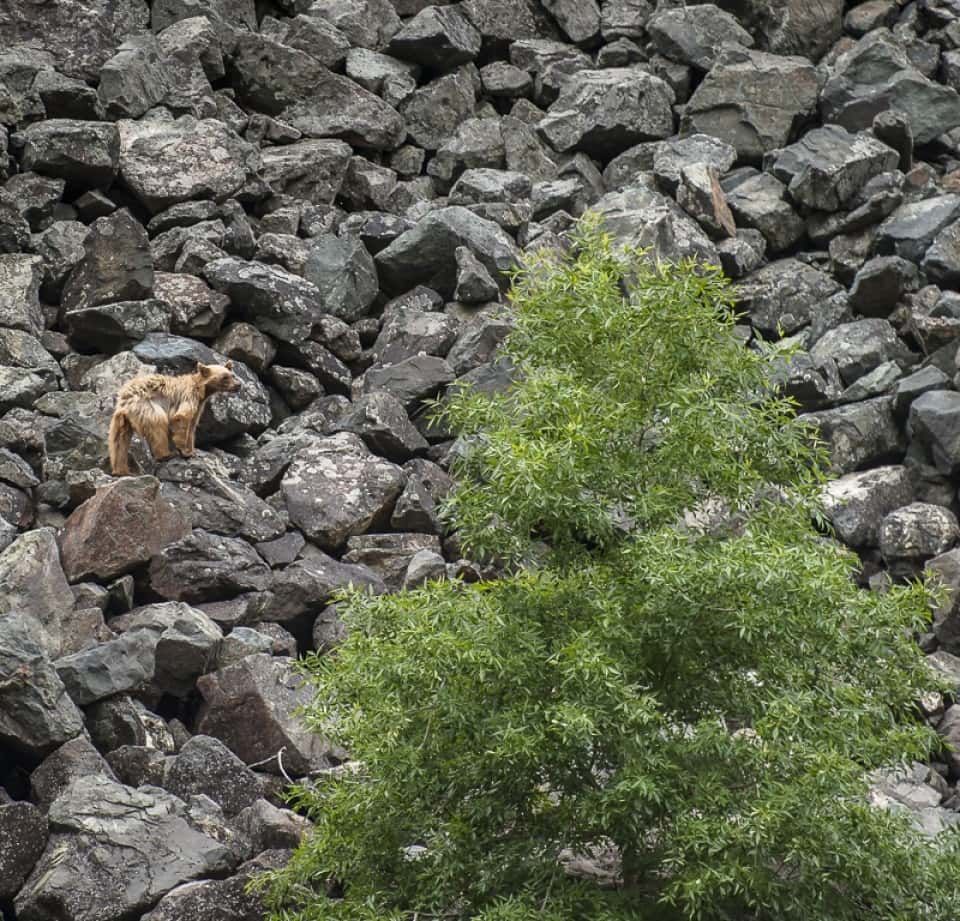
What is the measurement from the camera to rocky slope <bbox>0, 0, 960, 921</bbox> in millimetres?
18672

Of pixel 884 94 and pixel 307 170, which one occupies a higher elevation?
pixel 884 94

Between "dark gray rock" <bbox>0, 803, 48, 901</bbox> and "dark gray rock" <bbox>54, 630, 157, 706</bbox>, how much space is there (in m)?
2.44

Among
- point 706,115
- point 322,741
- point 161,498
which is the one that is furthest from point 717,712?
point 706,115

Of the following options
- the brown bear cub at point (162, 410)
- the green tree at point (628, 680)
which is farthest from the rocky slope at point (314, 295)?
the green tree at point (628, 680)

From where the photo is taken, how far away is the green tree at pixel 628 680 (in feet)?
45.1

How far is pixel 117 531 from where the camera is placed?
73.3 feet

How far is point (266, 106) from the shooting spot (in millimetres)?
39406

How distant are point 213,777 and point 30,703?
6.96 ft

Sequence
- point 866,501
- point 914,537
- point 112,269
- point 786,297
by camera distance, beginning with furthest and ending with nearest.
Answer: point 786,297, point 112,269, point 866,501, point 914,537

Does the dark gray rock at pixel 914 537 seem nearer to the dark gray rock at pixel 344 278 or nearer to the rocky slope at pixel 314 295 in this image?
the rocky slope at pixel 314 295

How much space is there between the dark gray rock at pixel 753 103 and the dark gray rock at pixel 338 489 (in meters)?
15.5

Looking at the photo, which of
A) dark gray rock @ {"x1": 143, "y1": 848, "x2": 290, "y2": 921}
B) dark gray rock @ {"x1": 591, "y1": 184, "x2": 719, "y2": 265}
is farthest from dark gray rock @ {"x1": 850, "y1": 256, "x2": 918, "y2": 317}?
dark gray rock @ {"x1": 143, "y1": 848, "x2": 290, "y2": 921}

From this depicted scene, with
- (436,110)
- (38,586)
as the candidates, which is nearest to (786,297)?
(436,110)

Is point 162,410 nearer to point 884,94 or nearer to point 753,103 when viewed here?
point 753,103
